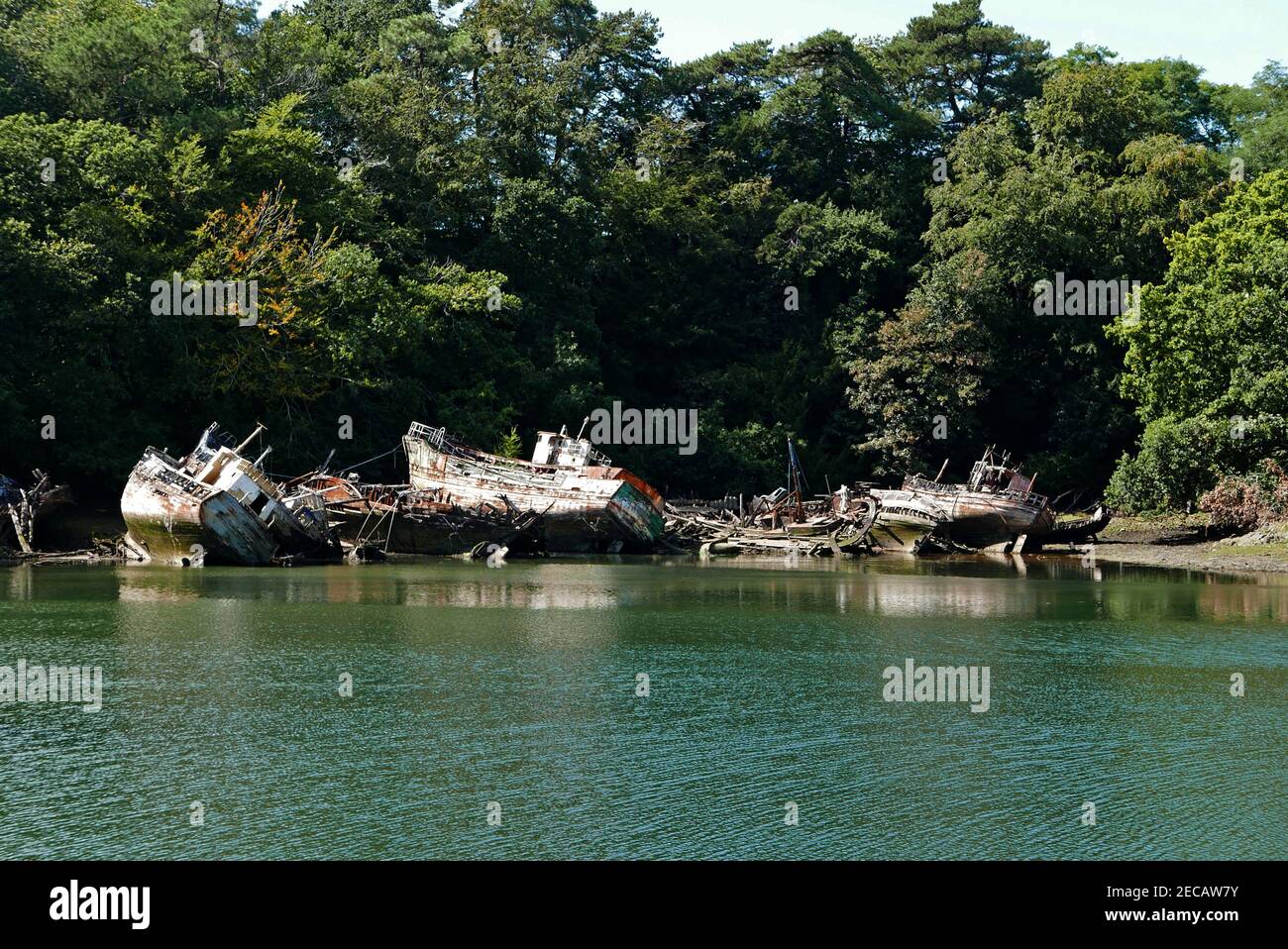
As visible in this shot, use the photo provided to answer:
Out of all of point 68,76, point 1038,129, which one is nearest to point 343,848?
point 68,76

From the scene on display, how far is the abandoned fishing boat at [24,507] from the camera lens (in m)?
40.6

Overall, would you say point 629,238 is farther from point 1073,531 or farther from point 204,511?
→ point 204,511

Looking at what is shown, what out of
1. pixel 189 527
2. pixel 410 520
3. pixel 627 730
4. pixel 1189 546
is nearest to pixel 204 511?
pixel 189 527

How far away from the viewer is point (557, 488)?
4759 cm

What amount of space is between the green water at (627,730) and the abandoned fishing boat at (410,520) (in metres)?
12.0

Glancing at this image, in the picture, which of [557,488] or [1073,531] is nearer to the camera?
[557,488]

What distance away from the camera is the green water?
15.1 metres

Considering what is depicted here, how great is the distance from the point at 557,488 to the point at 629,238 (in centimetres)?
2028

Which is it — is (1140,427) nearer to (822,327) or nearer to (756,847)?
(822,327)

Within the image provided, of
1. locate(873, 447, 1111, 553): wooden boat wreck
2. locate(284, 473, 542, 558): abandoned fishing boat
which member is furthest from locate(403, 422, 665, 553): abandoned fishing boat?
locate(873, 447, 1111, 553): wooden boat wreck

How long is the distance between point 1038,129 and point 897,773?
169 feet

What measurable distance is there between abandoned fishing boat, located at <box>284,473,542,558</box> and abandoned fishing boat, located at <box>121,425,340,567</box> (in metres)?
3.95

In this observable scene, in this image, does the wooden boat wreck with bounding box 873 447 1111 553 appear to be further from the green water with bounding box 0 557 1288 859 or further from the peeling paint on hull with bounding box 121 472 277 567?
the peeling paint on hull with bounding box 121 472 277 567

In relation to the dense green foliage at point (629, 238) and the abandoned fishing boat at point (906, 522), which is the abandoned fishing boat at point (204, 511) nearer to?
the dense green foliage at point (629, 238)
